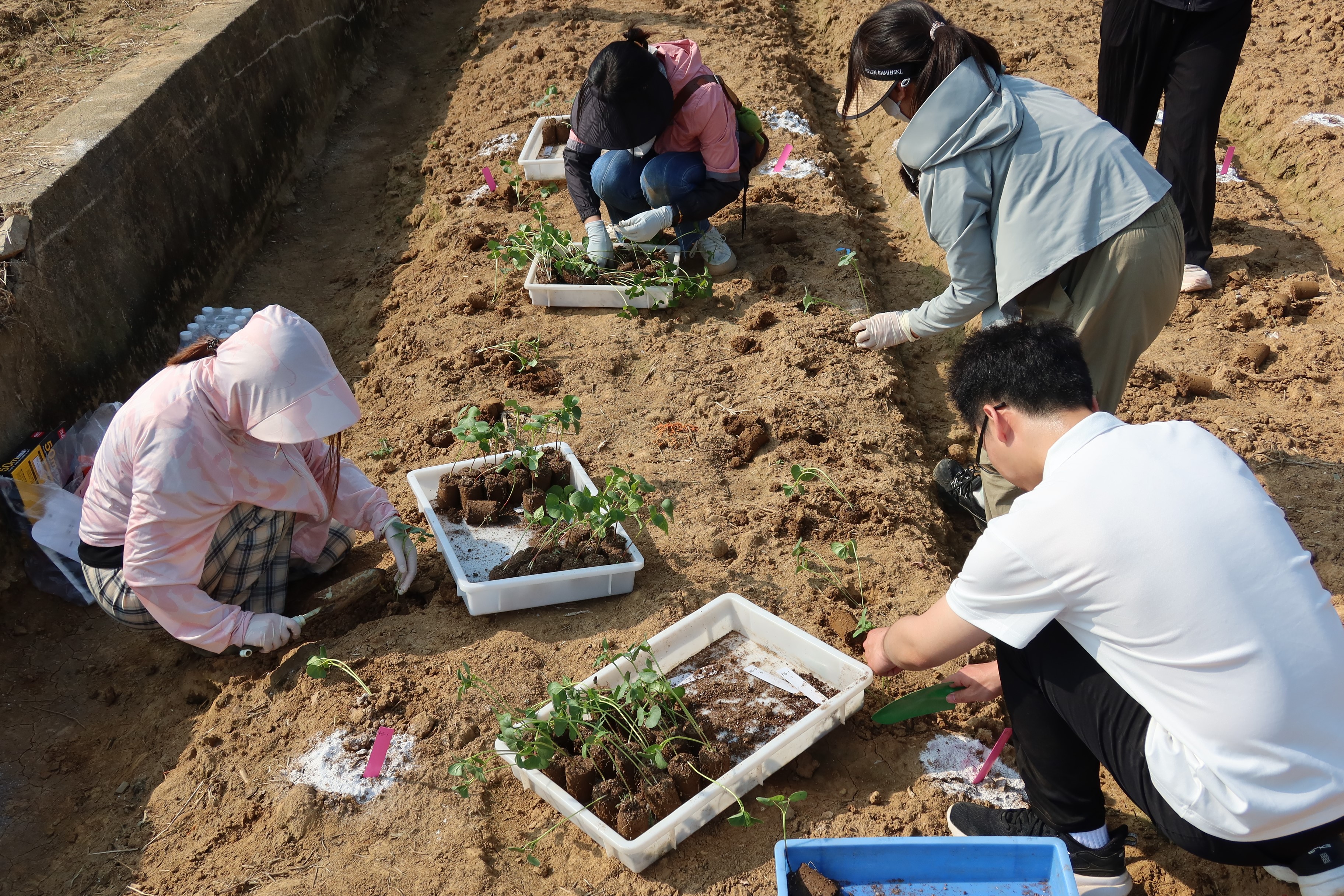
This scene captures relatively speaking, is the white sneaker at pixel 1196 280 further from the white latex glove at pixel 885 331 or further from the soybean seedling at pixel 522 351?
the soybean seedling at pixel 522 351

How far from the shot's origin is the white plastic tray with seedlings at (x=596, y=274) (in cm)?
414

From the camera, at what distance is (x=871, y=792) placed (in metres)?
2.31

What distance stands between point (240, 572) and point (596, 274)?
206 centimetres

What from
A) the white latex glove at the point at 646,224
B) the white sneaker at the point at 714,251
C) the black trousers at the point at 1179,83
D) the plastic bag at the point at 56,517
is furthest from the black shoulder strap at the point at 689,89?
the plastic bag at the point at 56,517

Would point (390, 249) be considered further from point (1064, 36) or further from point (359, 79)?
point (1064, 36)

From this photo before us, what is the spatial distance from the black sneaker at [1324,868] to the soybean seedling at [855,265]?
2.74 metres

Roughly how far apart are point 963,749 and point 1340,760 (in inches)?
35.1

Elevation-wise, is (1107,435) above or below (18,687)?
above

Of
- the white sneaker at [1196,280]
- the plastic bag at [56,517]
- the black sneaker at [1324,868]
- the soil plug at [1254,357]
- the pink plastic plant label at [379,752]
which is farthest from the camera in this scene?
the white sneaker at [1196,280]

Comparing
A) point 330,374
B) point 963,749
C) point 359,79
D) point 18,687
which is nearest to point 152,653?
point 18,687

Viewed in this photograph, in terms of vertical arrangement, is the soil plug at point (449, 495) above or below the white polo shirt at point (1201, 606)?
below

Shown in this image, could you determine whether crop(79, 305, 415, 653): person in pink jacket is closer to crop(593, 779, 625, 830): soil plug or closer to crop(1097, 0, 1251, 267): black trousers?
crop(593, 779, 625, 830): soil plug

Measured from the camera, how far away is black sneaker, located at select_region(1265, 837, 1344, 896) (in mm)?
1792

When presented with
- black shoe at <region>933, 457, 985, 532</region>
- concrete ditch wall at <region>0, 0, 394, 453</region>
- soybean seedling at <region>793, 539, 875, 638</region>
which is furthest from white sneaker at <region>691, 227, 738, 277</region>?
concrete ditch wall at <region>0, 0, 394, 453</region>
